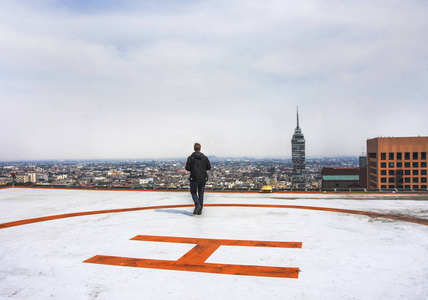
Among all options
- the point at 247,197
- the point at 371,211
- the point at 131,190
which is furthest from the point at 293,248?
the point at 131,190

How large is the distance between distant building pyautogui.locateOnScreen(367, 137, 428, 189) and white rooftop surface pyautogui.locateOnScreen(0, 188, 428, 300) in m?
125

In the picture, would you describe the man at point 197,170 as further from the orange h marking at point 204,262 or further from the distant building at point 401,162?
the distant building at point 401,162

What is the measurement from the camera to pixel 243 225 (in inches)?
245

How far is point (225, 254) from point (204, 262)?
0.45m

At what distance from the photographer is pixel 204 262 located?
3.94 m

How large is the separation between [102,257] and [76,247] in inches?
34.4

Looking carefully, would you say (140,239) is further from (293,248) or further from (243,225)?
(293,248)

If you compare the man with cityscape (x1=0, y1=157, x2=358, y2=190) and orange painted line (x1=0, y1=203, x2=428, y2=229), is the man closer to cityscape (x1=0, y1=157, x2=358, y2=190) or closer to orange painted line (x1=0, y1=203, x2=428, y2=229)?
orange painted line (x1=0, y1=203, x2=428, y2=229)

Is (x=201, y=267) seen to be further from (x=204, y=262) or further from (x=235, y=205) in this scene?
(x=235, y=205)

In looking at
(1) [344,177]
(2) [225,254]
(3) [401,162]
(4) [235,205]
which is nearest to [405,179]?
(3) [401,162]

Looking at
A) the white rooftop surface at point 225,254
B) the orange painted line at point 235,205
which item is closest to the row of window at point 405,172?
the orange painted line at point 235,205

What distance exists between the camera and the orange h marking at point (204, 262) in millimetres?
3557

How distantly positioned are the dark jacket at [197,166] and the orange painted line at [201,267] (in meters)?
3.44

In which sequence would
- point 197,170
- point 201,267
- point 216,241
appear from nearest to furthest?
point 201,267
point 216,241
point 197,170
